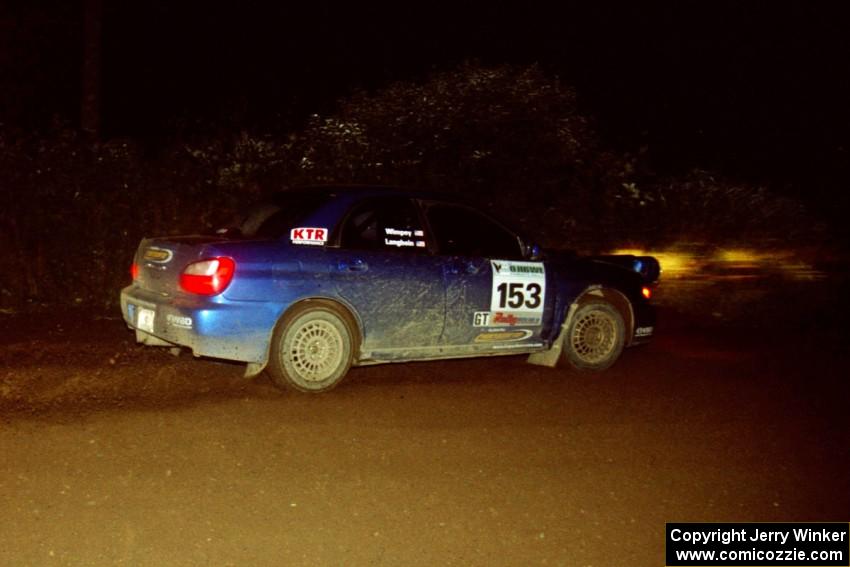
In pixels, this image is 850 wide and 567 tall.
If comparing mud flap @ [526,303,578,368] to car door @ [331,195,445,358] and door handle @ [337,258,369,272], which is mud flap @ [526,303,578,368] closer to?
car door @ [331,195,445,358]

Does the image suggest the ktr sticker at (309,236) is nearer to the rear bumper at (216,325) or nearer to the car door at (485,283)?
the rear bumper at (216,325)

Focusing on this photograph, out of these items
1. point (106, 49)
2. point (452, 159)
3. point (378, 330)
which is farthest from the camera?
point (106, 49)

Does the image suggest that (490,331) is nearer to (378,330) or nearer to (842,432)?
(378,330)

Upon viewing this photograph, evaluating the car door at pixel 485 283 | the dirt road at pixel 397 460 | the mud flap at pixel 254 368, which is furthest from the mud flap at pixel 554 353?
the mud flap at pixel 254 368

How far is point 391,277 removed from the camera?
714cm

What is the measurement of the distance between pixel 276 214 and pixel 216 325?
3.95 ft

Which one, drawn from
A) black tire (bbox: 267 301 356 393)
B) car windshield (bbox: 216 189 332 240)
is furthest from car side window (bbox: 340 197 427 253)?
black tire (bbox: 267 301 356 393)

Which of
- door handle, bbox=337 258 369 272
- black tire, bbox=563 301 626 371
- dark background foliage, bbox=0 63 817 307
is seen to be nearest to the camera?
door handle, bbox=337 258 369 272

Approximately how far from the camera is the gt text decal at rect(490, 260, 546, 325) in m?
7.61

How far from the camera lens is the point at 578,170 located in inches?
563

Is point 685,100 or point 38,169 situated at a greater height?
point 685,100

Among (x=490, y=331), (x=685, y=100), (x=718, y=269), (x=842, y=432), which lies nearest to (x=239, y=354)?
(x=490, y=331)

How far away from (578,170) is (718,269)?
2.89 metres

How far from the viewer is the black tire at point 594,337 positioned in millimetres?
8211
